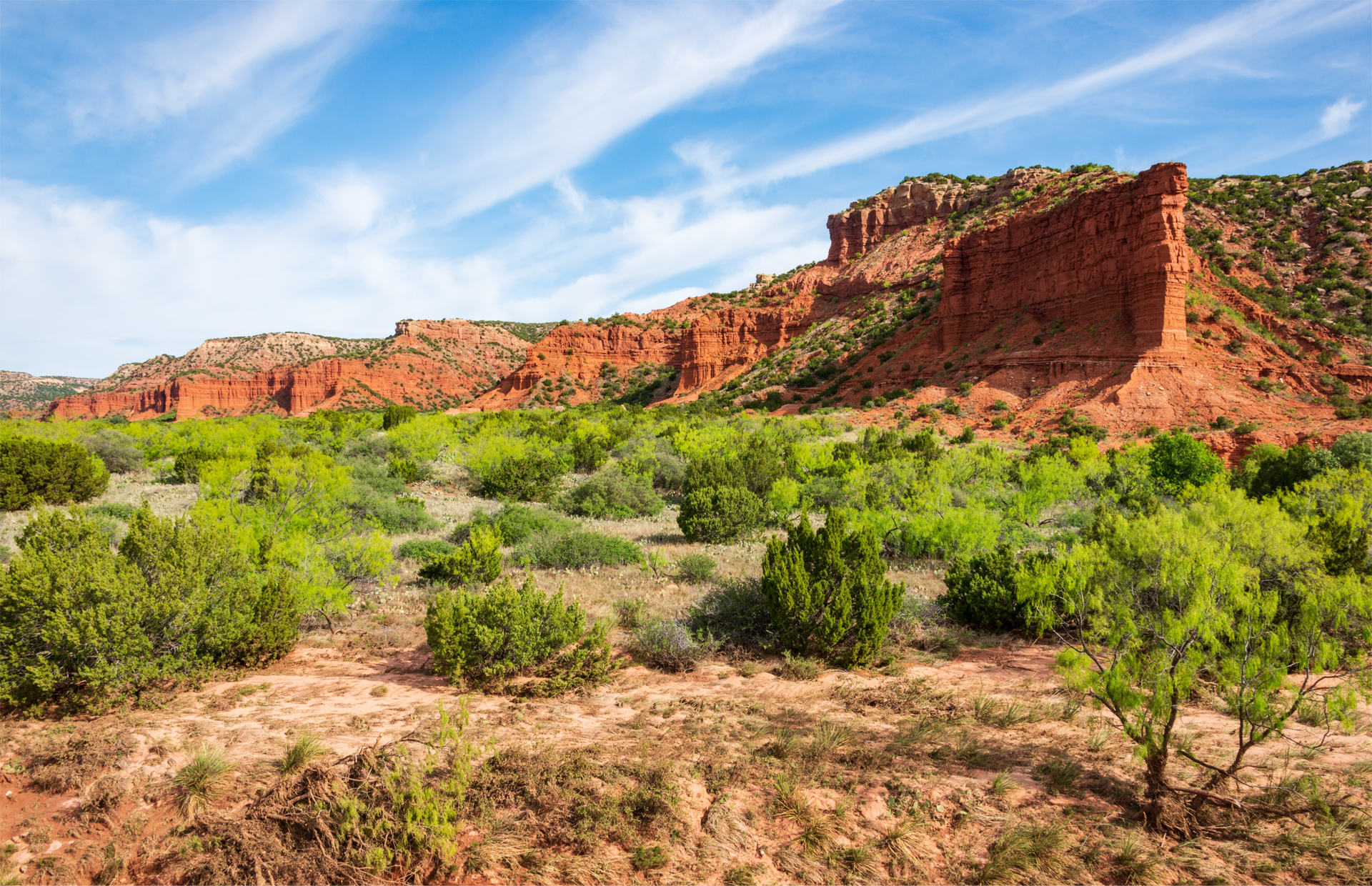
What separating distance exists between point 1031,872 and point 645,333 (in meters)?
77.6

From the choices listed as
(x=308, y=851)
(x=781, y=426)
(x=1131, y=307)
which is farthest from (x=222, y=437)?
(x=1131, y=307)

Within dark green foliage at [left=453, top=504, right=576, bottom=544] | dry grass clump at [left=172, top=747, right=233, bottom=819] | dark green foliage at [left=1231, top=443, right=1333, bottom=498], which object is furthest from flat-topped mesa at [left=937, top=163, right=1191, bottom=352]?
dry grass clump at [left=172, top=747, right=233, bottom=819]

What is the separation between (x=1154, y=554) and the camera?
5.03 meters

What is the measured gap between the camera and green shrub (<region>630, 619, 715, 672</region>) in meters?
6.91

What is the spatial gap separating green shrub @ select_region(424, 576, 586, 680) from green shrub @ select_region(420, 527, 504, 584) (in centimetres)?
283

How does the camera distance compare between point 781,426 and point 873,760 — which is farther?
point 781,426

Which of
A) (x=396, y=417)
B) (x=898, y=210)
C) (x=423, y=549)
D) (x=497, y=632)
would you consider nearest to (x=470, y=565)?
(x=423, y=549)

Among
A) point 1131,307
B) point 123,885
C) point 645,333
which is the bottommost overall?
point 123,885

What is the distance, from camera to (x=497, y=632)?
20.7 feet

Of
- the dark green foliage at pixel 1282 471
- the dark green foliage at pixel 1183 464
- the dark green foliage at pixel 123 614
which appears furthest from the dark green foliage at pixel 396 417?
the dark green foliage at pixel 1282 471

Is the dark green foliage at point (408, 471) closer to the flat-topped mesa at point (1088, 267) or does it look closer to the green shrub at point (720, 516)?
the green shrub at point (720, 516)

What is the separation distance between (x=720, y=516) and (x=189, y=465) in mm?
16256

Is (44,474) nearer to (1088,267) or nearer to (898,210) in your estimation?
(1088,267)

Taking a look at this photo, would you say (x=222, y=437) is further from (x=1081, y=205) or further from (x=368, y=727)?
(x=1081, y=205)
